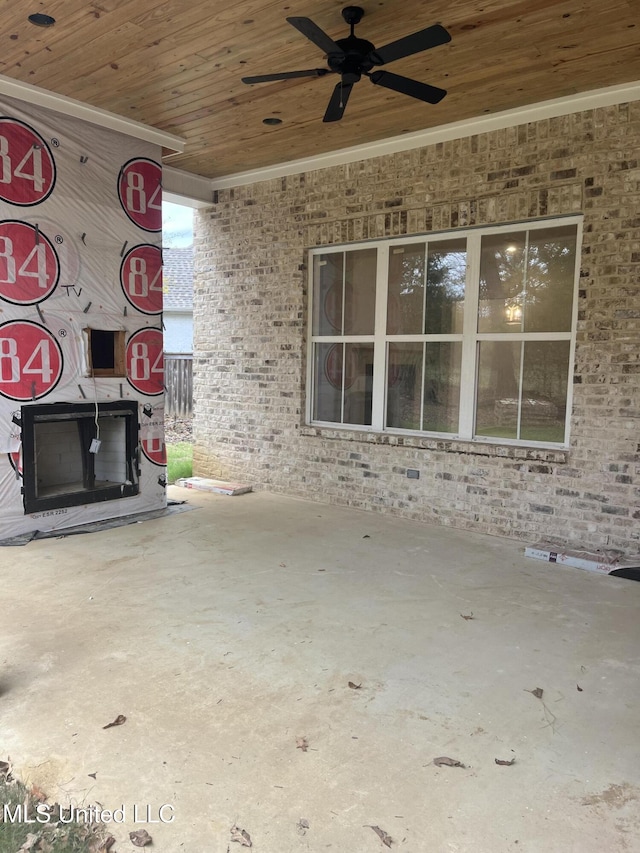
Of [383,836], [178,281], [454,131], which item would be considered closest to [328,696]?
[383,836]

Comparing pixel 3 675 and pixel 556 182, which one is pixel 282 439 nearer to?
pixel 556 182

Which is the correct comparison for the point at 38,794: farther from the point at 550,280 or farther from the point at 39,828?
the point at 550,280

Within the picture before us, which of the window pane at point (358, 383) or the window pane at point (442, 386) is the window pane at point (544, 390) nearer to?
the window pane at point (442, 386)

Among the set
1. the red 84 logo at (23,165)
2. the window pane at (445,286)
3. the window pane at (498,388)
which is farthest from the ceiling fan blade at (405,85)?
the red 84 logo at (23,165)

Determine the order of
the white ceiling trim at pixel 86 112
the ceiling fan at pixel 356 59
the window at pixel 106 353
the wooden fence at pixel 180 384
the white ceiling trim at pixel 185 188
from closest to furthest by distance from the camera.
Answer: the ceiling fan at pixel 356 59
the white ceiling trim at pixel 86 112
the window at pixel 106 353
the white ceiling trim at pixel 185 188
the wooden fence at pixel 180 384

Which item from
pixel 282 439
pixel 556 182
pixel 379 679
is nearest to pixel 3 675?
pixel 379 679

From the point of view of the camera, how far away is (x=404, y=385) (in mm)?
5652

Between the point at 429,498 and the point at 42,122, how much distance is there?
14.8ft

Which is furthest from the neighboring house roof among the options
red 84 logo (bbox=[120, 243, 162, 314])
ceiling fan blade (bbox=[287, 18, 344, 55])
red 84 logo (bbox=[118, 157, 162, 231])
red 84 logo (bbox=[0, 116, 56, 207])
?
ceiling fan blade (bbox=[287, 18, 344, 55])

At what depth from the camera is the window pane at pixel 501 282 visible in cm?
493

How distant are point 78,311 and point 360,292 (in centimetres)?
268

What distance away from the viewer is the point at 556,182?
456cm

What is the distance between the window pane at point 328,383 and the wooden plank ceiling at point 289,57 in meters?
2.09

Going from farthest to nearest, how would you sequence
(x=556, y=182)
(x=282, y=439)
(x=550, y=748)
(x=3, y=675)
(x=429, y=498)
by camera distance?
(x=282, y=439)
(x=429, y=498)
(x=556, y=182)
(x=3, y=675)
(x=550, y=748)
